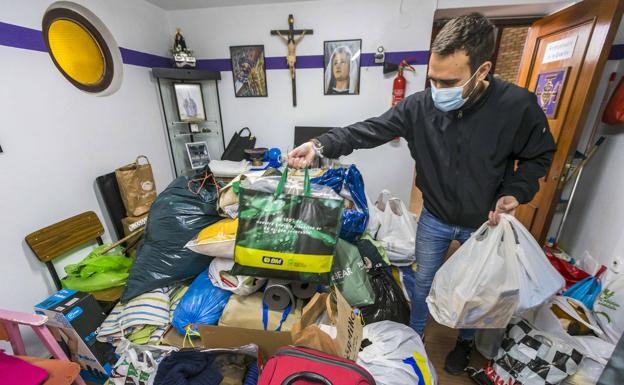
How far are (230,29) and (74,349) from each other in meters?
2.77

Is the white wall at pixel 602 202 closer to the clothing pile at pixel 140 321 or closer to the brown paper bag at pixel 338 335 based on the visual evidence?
the brown paper bag at pixel 338 335

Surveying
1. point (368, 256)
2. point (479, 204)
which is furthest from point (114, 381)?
point (479, 204)

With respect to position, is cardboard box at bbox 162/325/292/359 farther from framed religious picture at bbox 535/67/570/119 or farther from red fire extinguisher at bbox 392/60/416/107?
framed religious picture at bbox 535/67/570/119

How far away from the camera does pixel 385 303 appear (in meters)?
1.41

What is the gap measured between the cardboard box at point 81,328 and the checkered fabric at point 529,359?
190 centimetres

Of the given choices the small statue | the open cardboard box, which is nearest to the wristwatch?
the open cardboard box

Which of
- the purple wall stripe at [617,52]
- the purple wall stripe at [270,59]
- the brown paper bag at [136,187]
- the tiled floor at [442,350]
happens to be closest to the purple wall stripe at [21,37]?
the purple wall stripe at [270,59]

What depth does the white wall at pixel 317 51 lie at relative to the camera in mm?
2438

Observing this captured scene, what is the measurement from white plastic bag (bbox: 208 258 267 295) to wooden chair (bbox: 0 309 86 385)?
1.89 feet

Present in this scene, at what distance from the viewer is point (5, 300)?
1.42m

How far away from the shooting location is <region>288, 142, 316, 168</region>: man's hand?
3.16 feet

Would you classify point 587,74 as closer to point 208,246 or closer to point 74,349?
point 208,246

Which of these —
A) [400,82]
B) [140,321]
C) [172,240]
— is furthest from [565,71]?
[140,321]

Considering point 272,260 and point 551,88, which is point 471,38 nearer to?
point 272,260
